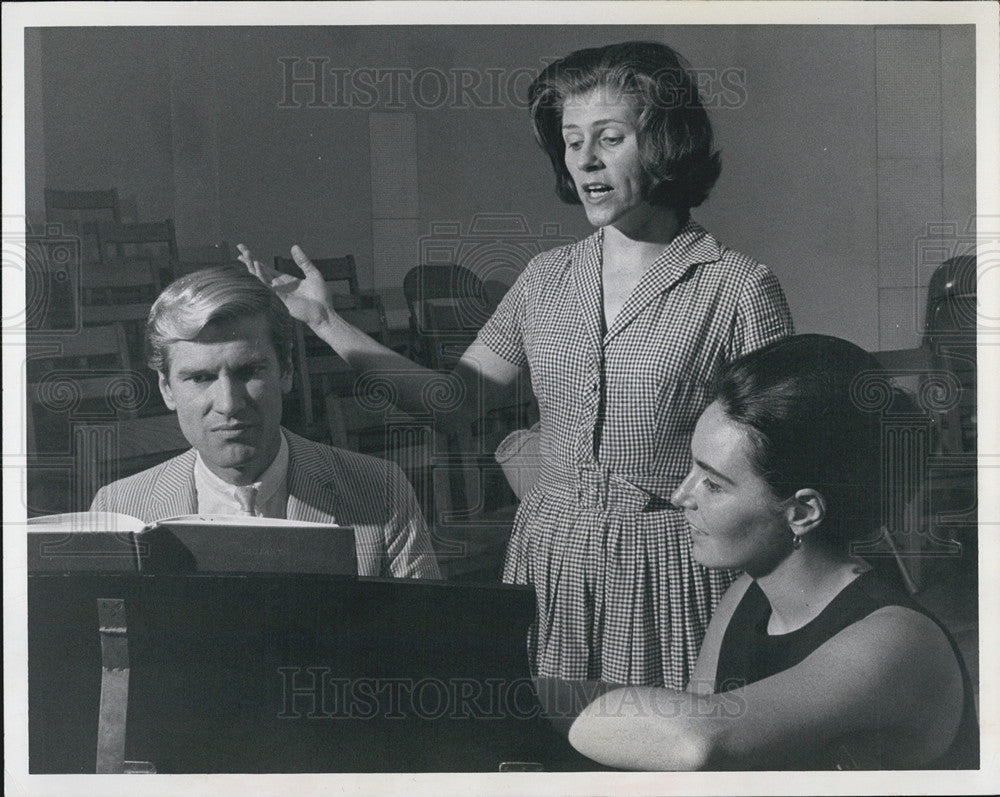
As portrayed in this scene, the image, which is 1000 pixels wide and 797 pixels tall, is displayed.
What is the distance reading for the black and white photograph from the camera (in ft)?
9.26

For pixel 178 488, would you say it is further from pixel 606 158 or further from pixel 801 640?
pixel 801 640

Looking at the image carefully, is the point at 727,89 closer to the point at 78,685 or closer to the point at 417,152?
the point at 417,152

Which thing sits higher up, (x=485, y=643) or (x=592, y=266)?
(x=592, y=266)

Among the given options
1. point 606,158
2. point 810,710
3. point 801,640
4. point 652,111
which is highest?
point 652,111

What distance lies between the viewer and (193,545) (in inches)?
112

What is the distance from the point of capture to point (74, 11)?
2.98m

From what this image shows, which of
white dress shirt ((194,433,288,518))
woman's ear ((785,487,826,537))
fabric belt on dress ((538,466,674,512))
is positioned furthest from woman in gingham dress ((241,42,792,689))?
white dress shirt ((194,433,288,518))

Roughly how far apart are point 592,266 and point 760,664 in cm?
120

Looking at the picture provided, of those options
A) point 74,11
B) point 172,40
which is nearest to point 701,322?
point 172,40

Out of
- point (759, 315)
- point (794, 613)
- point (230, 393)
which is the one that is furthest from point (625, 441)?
point (230, 393)

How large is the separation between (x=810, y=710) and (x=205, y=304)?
2.02 metres

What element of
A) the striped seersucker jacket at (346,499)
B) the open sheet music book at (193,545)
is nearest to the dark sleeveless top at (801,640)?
the striped seersucker jacket at (346,499)

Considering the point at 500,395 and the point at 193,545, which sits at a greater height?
the point at 500,395

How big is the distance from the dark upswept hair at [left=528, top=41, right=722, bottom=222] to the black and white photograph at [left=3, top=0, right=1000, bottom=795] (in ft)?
0.03
